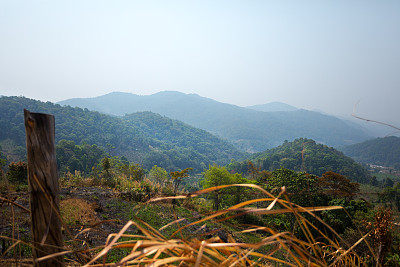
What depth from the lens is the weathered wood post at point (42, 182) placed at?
821 mm

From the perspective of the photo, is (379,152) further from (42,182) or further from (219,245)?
(42,182)

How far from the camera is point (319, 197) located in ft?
49.7

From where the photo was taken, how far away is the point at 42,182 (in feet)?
2.78

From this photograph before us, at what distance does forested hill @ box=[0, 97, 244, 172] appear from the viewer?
66250mm

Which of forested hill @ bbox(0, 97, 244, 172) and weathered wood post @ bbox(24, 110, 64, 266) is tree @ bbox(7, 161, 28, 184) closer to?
weathered wood post @ bbox(24, 110, 64, 266)

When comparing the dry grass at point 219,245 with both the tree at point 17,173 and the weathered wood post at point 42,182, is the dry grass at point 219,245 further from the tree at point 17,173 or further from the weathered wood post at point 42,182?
the tree at point 17,173

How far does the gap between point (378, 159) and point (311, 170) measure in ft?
288

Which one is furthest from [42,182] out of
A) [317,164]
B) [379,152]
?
[379,152]

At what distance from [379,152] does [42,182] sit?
16140cm

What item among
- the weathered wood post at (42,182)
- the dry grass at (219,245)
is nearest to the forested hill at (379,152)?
the dry grass at (219,245)

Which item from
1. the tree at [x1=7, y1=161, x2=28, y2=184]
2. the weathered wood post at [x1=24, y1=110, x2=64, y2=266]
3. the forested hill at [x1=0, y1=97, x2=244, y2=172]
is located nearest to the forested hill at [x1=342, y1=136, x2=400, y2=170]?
the forested hill at [x1=0, y1=97, x2=244, y2=172]

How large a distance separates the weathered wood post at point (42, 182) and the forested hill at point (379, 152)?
139113mm

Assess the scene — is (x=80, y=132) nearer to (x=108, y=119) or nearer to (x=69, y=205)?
(x=108, y=119)

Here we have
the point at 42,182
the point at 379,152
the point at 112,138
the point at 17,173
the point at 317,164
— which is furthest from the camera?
the point at 379,152
